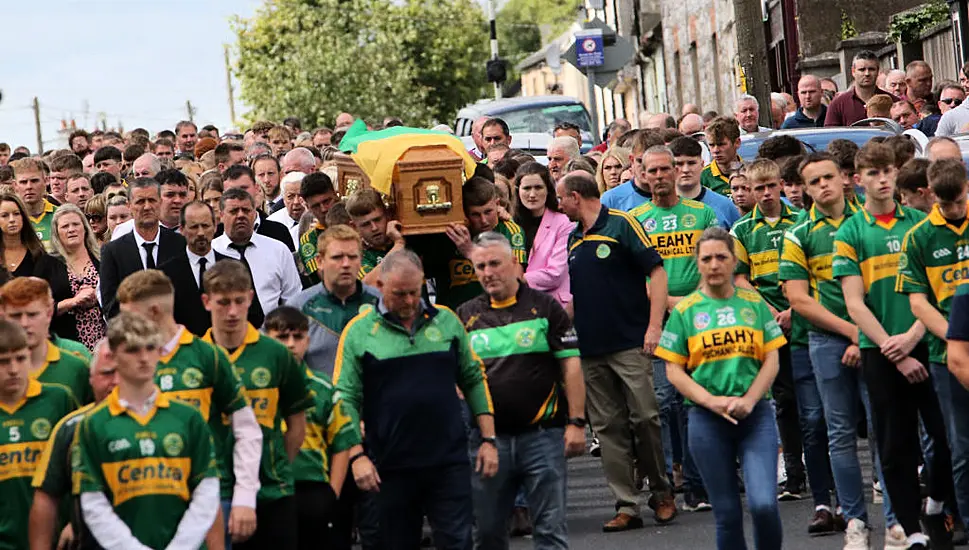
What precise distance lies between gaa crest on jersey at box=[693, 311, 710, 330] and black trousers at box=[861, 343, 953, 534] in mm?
1077

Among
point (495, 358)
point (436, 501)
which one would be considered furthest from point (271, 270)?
point (436, 501)

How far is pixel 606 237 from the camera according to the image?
42.2ft

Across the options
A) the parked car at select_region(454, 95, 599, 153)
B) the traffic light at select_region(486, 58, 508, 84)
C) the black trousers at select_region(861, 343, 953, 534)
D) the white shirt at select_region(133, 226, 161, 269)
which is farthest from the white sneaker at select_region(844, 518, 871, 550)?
the traffic light at select_region(486, 58, 508, 84)

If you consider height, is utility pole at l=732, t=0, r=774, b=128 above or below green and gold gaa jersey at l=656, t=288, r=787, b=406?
above

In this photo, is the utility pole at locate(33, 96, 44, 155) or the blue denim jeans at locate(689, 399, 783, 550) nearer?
the blue denim jeans at locate(689, 399, 783, 550)

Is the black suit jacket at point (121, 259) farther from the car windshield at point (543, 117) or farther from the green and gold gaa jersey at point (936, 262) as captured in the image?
the car windshield at point (543, 117)

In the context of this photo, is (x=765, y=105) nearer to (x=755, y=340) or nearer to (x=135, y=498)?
(x=755, y=340)

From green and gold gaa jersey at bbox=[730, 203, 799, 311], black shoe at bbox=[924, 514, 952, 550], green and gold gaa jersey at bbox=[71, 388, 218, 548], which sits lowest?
black shoe at bbox=[924, 514, 952, 550]

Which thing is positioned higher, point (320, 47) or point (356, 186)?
point (320, 47)

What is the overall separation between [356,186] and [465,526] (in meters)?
3.66

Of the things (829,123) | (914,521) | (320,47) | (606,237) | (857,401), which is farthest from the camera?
(320,47)

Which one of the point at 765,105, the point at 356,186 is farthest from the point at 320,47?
the point at 356,186

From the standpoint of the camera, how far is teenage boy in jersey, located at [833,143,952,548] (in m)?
10.8

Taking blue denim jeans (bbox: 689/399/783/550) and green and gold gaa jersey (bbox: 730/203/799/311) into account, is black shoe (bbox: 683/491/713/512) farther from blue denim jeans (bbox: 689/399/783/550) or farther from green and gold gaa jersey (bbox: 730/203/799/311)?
blue denim jeans (bbox: 689/399/783/550)
